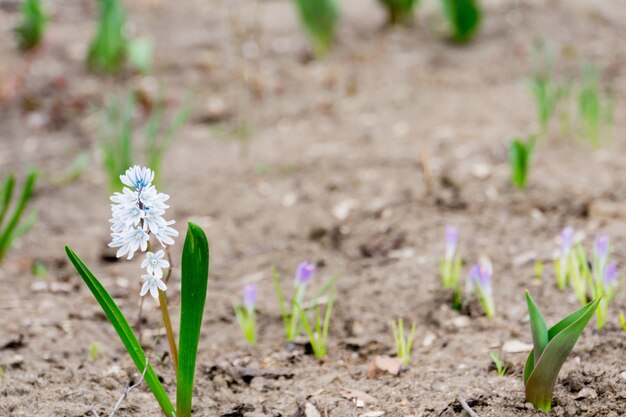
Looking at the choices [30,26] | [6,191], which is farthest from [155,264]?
[30,26]

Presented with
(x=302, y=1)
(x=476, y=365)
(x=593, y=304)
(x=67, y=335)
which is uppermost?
(x=302, y=1)

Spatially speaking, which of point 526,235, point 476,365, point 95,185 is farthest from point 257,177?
point 476,365

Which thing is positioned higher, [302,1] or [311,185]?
[302,1]

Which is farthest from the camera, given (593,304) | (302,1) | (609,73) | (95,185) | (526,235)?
(302,1)

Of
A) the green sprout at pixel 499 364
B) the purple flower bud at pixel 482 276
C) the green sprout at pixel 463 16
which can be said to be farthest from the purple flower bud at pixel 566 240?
the green sprout at pixel 463 16

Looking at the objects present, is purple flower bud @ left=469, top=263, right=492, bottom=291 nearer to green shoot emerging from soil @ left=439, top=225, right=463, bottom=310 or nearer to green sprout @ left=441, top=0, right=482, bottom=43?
green shoot emerging from soil @ left=439, top=225, right=463, bottom=310

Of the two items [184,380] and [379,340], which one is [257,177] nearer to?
[379,340]

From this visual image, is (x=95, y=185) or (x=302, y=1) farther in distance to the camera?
(x=302, y=1)
